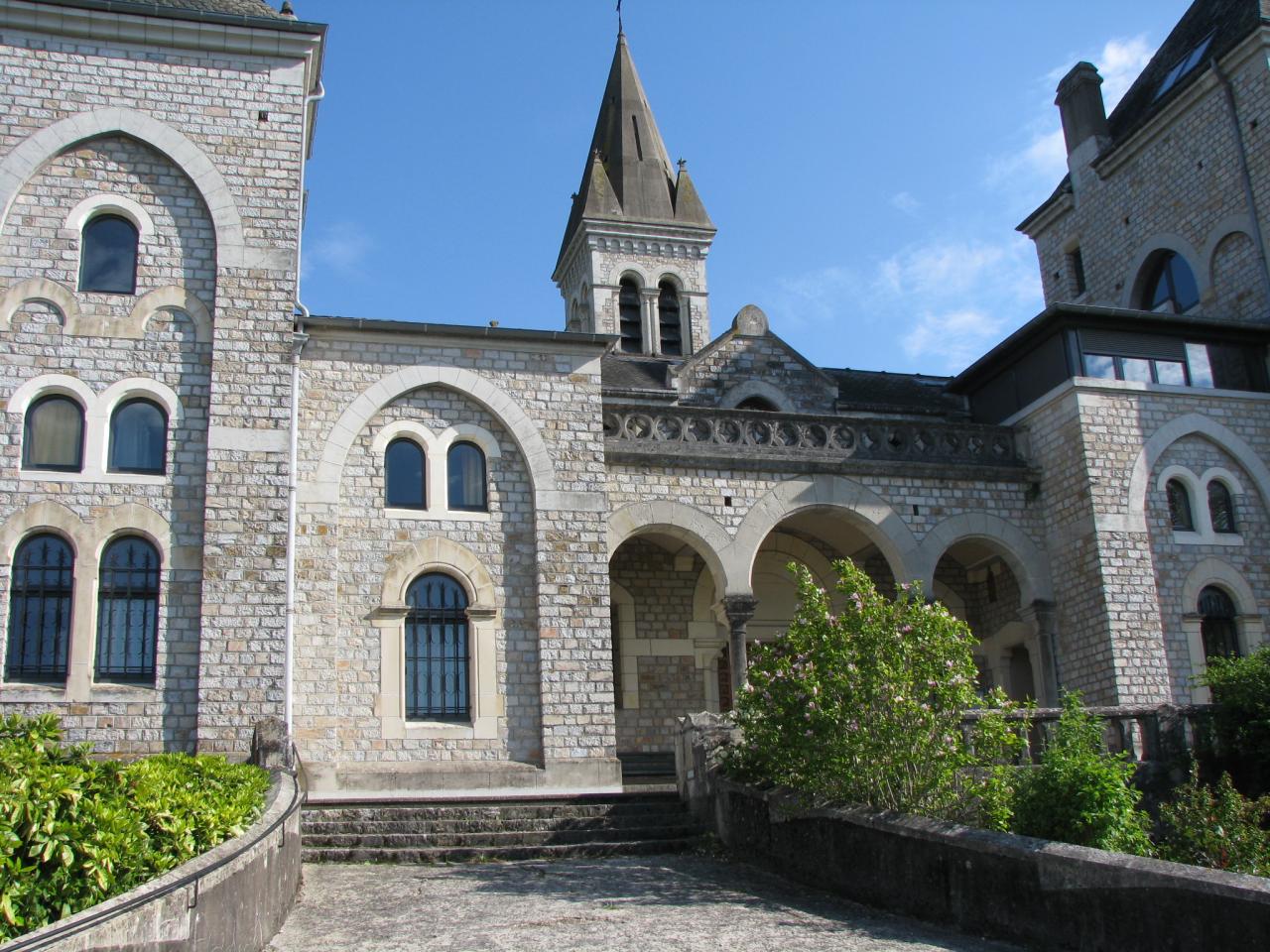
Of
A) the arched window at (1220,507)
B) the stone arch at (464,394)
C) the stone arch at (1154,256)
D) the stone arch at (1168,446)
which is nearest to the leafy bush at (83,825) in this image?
the stone arch at (464,394)

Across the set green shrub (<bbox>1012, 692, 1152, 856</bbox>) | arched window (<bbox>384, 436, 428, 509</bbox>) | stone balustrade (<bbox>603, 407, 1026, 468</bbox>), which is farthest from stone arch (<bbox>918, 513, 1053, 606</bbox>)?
green shrub (<bbox>1012, 692, 1152, 856</bbox>)

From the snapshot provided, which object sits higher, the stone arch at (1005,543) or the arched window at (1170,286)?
the arched window at (1170,286)

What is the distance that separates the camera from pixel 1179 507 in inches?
831

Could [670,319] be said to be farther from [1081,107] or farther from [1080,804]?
[1080,804]

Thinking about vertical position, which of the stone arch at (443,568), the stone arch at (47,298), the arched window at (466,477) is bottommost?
the stone arch at (443,568)

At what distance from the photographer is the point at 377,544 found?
17.6 meters

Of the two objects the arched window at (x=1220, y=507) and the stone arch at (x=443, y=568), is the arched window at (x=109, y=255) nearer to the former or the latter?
the stone arch at (x=443, y=568)

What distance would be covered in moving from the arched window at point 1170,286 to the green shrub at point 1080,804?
17.2 meters

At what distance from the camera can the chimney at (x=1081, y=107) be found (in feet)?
92.0

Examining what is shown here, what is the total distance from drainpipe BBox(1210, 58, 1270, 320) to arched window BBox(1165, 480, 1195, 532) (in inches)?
168

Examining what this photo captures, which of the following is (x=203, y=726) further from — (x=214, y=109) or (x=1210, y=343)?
(x=1210, y=343)

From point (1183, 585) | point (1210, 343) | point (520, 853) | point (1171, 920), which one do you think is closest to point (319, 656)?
point (520, 853)

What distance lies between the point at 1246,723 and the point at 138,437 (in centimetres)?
1374

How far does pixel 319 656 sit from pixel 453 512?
2.67 m
